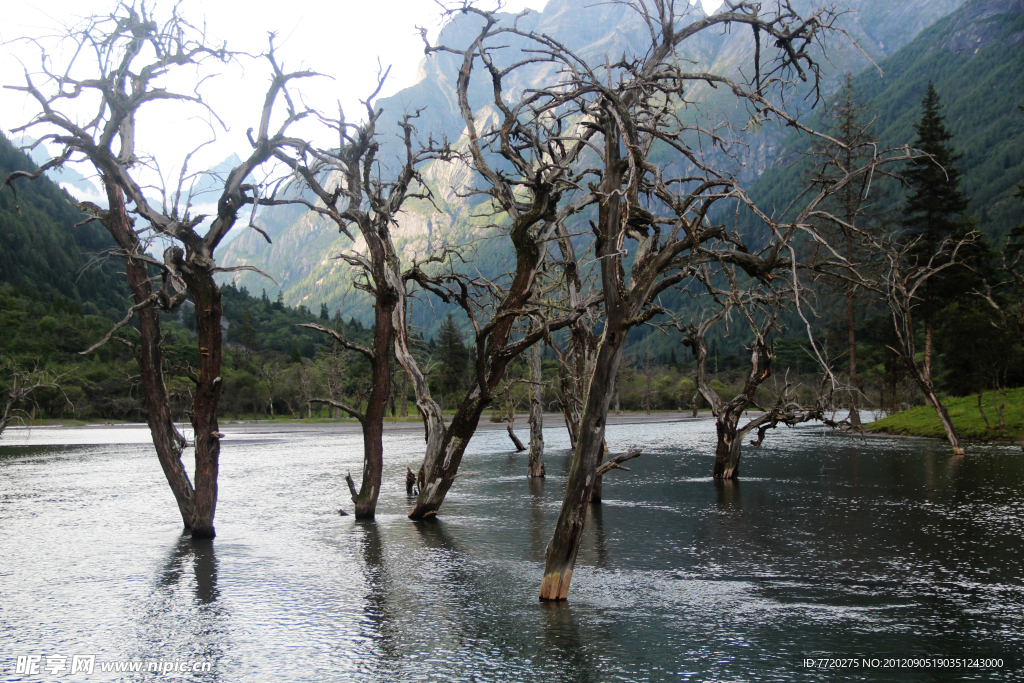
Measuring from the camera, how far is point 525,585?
12469 mm

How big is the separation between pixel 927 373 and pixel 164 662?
36220 millimetres

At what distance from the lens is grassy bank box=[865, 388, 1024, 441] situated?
3788cm

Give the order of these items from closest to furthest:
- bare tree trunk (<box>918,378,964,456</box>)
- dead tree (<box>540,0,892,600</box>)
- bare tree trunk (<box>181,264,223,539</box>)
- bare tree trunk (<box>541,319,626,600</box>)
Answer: dead tree (<box>540,0,892,600</box>) → bare tree trunk (<box>541,319,626,600</box>) → bare tree trunk (<box>181,264,223,539</box>) → bare tree trunk (<box>918,378,964,456</box>)

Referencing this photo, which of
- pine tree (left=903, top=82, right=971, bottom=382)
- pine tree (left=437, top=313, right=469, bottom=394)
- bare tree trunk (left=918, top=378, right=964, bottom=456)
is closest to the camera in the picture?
bare tree trunk (left=918, top=378, right=964, bottom=456)

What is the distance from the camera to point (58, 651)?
950 cm

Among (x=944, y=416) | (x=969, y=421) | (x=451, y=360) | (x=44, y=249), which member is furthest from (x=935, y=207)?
(x=44, y=249)

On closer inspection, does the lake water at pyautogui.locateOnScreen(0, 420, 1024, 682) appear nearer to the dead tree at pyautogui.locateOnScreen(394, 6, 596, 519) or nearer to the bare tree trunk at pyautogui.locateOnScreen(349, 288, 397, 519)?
the bare tree trunk at pyautogui.locateOnScreen(349, 288, 397, 519)

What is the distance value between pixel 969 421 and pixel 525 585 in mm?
38928

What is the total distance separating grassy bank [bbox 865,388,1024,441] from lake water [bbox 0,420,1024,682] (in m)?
14.6

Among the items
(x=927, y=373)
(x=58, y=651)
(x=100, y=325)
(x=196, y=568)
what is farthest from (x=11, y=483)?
(x=100, y=325)

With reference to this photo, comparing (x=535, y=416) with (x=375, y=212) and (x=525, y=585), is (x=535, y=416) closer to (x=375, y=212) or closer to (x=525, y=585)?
(x=375, y=212)

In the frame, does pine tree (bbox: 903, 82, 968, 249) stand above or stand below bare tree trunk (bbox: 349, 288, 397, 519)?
above

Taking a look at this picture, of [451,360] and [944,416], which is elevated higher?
[451,360]

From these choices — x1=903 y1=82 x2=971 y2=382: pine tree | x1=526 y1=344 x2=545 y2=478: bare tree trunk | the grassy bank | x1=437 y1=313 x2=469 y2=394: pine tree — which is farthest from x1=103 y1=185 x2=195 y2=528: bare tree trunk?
x1=437 y1=313 x2=469 y2=394: pine tree
